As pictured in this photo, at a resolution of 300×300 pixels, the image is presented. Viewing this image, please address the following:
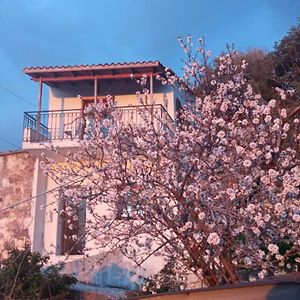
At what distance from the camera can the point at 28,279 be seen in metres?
9.40

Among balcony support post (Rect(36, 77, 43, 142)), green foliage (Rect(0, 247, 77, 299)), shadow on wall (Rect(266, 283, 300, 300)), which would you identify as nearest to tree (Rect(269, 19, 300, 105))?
balcony support post (Rect(36, 77, 43, 142))

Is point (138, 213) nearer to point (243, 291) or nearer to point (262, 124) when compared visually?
point (262, 124)

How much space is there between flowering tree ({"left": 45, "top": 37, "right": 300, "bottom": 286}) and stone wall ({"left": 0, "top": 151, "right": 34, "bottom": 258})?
5.58 m

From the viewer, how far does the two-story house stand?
1262 centimetres

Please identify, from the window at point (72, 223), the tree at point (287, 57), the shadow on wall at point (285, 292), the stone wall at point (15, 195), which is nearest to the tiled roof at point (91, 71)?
the stone wall at point (15, 195)

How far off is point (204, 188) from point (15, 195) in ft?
25.9

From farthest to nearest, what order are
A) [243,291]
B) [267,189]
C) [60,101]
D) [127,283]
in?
1. [60,101]
2. [127,283]
3. [267,189]
4. [243,291]

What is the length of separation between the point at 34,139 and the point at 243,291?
10512 millimetres

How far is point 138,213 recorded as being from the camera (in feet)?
23.7

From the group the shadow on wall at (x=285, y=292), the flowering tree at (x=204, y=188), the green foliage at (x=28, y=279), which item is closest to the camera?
the shadow on wall at (x=285, y=292)

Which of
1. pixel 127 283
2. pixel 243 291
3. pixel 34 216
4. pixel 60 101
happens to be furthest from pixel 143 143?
pixel 60 101

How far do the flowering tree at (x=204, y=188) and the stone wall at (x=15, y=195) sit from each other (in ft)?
18.3

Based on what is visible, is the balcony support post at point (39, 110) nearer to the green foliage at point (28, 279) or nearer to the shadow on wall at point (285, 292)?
the green foliage at point (28, 279)

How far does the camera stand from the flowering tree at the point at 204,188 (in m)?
6.86
